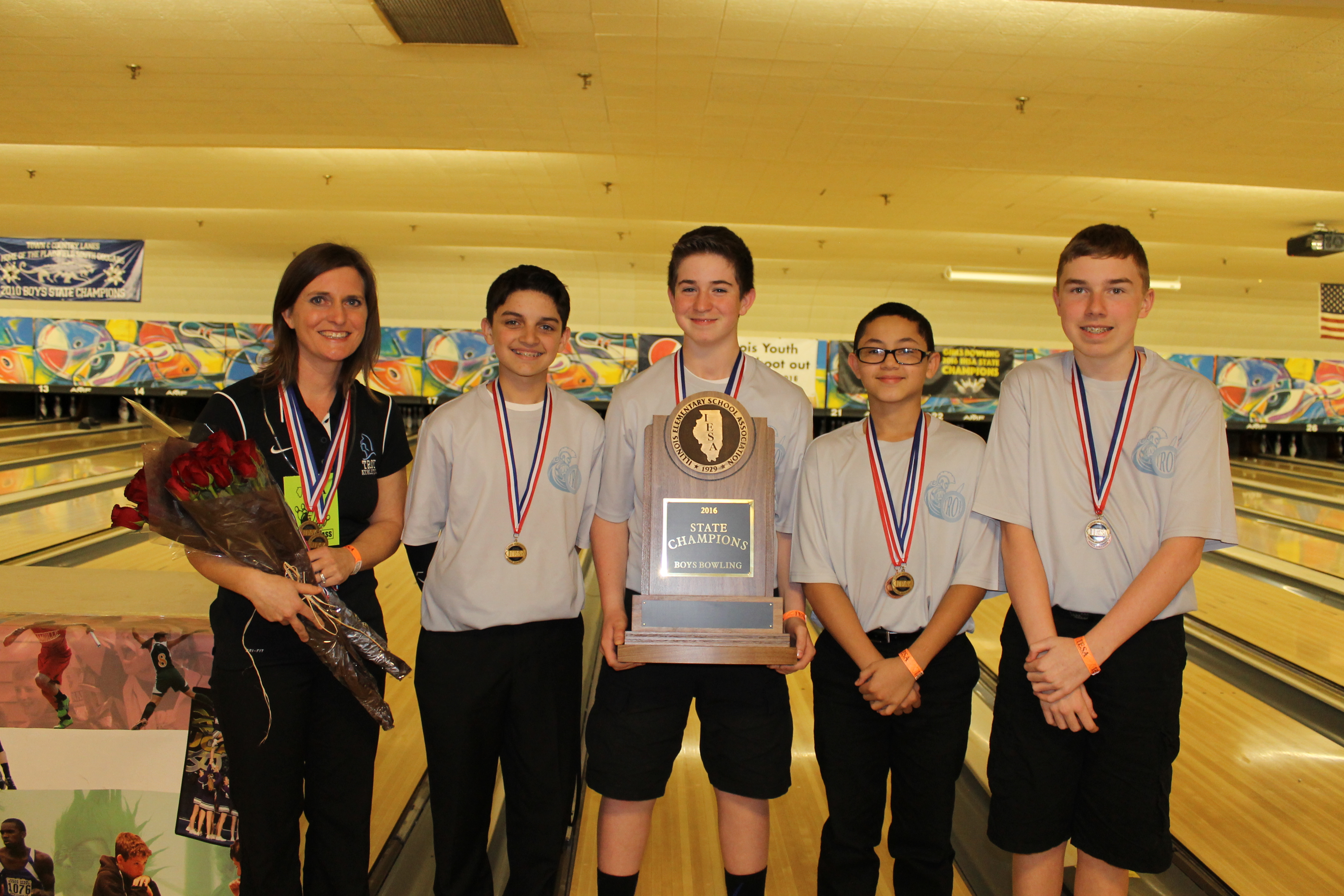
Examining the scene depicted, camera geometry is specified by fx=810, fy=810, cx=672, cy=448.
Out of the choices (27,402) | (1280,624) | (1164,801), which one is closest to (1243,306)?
(1280,624)

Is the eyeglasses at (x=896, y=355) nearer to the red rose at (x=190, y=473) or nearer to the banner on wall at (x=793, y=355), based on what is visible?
the red rose at (x=190, y=473)

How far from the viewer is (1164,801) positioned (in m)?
1.61

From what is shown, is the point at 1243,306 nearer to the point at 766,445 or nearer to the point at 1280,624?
the point at 1280,624

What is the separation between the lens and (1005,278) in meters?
9.84

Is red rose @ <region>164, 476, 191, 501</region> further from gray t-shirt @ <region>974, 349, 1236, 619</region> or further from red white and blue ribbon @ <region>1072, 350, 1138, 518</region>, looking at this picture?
red white and blue ribbon @ <region>1072, 350, 1138, 518</region>

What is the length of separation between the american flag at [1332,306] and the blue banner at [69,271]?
14187 millimetres

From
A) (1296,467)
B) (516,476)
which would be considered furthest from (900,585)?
(1296,467)

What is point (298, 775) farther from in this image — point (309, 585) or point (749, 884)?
point (749, 884)

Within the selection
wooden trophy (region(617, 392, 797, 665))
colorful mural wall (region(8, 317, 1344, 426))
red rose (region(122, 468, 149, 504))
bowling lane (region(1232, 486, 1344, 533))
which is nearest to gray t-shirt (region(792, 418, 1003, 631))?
wooden trophy (region(617, 392, 797, 665))

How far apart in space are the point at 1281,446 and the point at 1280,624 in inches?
387

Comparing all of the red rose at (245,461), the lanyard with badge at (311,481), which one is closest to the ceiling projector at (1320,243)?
the lanyard with badge at (311,481)

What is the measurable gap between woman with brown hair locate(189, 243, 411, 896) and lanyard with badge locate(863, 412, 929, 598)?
3.58ft

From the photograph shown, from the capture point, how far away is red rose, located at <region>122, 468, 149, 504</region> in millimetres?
1572

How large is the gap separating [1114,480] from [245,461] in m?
1.72
